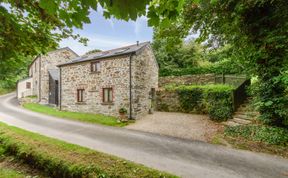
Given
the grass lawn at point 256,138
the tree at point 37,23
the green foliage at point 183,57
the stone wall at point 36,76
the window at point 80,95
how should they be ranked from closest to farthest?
the tree at point 37,23, the grass lawn at point 256,138, the window at point 80,95, the green foliage at point 183,57, the stone wall at point 36,76

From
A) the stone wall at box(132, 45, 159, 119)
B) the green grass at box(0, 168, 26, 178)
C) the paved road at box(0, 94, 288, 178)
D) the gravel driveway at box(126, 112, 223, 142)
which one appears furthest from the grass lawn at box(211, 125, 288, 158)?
the green grass at box(0, 168, 26, 178)

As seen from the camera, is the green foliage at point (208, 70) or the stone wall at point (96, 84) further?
the green foliage at point (208, 70)

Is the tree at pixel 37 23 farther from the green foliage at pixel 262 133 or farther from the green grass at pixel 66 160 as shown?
the green foliage at pixel 262 133

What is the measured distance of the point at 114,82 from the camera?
15.5 metres

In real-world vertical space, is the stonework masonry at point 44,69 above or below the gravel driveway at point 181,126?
above

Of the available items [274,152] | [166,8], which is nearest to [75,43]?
[166,8]

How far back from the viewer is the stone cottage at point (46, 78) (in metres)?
25.3

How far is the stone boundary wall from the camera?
A: 18719mm

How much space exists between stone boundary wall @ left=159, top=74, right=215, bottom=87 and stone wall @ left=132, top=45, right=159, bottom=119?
404cm

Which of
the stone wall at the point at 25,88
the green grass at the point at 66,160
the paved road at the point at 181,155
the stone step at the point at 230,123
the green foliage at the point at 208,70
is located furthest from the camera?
the stone wall at the point at 25,88

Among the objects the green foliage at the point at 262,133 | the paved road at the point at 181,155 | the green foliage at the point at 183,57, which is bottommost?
the paved road at the point at 181,155

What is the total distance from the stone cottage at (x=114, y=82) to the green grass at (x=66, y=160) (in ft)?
27.8

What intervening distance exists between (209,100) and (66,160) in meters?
10.2

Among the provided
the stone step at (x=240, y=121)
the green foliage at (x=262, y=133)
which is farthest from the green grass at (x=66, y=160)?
the stone step at (x=240, y=121)
